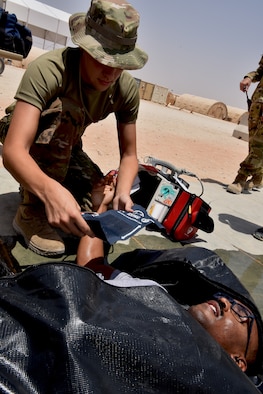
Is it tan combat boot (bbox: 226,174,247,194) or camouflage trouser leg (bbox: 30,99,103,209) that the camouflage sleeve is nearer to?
tan combat boot (bbox: 226,174,247,194)

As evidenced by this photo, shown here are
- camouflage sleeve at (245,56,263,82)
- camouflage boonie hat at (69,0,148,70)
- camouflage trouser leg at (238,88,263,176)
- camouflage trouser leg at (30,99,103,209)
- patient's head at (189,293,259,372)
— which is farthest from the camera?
camouflage sleeve at (245,56,263,82)

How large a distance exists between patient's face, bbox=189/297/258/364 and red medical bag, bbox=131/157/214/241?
119 centimetres

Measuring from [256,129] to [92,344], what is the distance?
14.3ft

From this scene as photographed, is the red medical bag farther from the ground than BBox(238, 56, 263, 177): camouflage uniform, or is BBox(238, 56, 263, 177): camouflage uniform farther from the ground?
BBox(238, 56, 263, 177): camouflage uniform

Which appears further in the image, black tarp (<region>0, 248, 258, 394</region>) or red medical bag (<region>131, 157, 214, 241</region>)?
red medical bag (<region>131, 157, 214, 241</region>)

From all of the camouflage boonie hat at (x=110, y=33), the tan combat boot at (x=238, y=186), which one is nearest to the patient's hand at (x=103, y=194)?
the camouflage boonie hat at (x=110, y=33)

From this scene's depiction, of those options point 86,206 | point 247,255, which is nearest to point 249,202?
point 247,255

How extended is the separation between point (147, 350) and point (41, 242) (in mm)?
1398

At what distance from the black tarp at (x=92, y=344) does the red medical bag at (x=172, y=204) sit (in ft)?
5.71

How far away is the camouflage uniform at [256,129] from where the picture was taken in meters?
4.59

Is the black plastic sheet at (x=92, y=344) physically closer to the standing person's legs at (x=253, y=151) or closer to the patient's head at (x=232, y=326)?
the patient's head at (x=232, y=326)

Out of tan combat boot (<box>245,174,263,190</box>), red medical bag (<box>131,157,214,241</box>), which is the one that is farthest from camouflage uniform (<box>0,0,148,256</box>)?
tan combat boot (<box>245,174,263,190</box>)

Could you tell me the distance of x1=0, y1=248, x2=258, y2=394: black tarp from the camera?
0.80 metres

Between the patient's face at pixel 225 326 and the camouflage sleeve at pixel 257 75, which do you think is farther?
the camouflage sleeve at pixel 257 75
